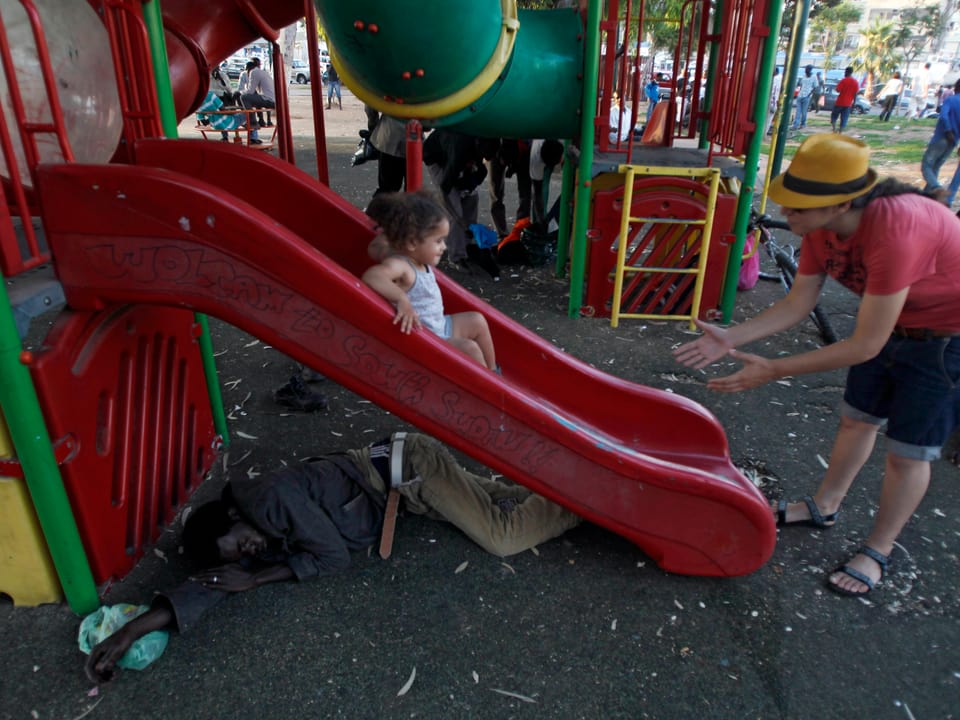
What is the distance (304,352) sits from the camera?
2.28 metres

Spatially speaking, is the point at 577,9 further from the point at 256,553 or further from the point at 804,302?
the point at 256,553

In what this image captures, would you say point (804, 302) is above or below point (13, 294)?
below

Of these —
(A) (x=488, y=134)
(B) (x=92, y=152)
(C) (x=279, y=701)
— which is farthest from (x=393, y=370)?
(A) (x=488, y=134)

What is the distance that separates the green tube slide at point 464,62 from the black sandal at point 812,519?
119 inches

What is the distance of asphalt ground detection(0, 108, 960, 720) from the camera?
85.7 inches

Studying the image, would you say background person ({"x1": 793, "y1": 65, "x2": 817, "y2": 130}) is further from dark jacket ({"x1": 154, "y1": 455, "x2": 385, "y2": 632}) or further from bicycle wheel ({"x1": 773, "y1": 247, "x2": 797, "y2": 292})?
dark jacket ({"x1": 154, "y1": 455, "x2": 385, "y2": 632})

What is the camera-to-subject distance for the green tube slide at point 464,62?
3.69 metres

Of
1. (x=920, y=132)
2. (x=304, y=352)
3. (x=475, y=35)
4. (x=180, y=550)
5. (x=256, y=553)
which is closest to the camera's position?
(x=304, y=352)

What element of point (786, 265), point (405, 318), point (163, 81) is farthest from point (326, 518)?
point (786, 265)

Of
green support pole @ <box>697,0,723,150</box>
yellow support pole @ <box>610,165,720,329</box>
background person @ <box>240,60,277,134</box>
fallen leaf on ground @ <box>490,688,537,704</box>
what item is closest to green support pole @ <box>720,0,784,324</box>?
yellow support pole @ <box>610,165,720,329</box>

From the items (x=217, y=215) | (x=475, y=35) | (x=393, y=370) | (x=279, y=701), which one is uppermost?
(x=475, y=35)

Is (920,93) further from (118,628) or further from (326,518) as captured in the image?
(118,628)

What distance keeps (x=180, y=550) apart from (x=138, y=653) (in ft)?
2.00

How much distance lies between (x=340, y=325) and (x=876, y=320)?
68.0 inches
